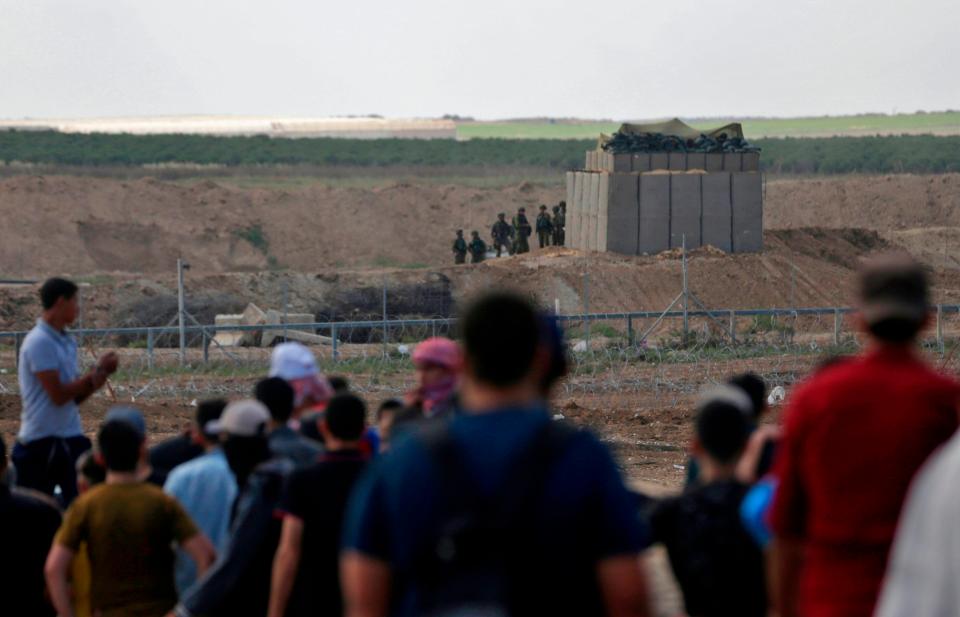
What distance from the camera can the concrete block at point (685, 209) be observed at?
35281 millimetres

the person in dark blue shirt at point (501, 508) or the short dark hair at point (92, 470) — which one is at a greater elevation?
the person in dark blue shirt at point (501, 508)

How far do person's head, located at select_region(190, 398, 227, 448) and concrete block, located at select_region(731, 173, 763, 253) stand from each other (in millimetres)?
29676

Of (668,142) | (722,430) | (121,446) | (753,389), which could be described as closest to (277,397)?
(121,446)

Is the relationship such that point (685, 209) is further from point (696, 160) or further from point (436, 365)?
point (436, 365)

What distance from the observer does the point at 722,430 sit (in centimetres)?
536

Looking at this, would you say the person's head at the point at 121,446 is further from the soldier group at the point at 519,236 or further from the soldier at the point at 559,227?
the soldier at the point at 559,227

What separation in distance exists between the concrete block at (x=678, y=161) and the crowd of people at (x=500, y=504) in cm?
2951

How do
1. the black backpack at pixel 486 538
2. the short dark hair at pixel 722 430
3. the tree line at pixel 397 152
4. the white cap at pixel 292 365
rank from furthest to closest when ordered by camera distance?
the tree line at pixel 397 152 → the white cap at pixel 292 365 → the short dark hair at pixel 722 430 → the black backpack at pixel 486 538

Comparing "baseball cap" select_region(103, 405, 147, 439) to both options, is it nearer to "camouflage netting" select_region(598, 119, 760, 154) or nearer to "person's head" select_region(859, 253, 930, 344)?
"person's head" select_region(859, 253, 930, 344)

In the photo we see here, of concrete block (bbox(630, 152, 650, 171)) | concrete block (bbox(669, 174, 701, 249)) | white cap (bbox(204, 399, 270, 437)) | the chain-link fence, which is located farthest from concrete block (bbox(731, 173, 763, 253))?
white cap (bbox(204, 399, 270, 437))

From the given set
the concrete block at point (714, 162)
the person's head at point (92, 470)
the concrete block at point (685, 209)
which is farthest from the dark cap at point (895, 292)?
the concrete block at point (714, 162)

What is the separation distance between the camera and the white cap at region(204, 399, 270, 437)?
6.18m

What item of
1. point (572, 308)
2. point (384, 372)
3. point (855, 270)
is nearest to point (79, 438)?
point (384, 372)

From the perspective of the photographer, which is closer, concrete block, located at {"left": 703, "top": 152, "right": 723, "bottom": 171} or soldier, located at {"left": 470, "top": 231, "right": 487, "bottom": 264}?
concrete block, located at {"left": 703, "top": 152, "right": 723, "bottom": 171}
